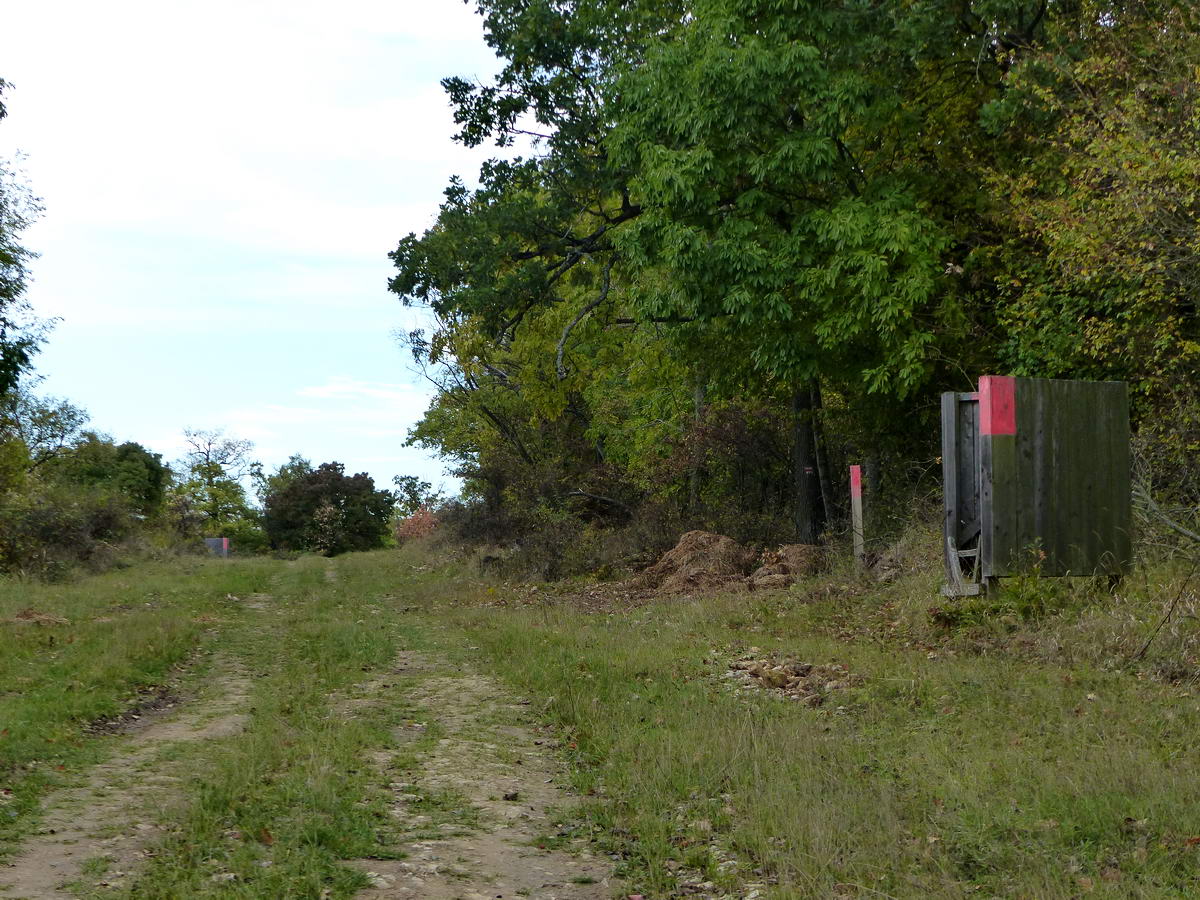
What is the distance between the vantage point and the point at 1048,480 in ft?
39.5

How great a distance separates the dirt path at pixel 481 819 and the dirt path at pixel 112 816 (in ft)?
4.24

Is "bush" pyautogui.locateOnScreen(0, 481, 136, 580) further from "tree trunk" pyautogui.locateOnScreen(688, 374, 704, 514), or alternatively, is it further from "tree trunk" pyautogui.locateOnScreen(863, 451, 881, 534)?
"tree trunk" pyautogui.locateOnScreen(863, 451, 881, 534)

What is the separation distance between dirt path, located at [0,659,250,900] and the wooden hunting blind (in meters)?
8.09

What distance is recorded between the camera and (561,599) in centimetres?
1939

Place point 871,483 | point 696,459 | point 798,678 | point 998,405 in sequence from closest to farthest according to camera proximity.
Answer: point 798,678 < point 998,405 < point 871,483 < point 696,459

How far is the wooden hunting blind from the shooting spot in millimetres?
11859

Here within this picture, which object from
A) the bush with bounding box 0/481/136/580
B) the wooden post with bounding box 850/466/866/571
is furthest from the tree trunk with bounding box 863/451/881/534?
the bush with bounding box 0/481/136/580

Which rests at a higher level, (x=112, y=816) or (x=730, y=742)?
(x=730, y=742)

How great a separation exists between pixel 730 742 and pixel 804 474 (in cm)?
1457

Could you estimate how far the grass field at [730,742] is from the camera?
5.16 metres

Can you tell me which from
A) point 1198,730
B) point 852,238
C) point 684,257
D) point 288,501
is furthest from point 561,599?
point 288,501

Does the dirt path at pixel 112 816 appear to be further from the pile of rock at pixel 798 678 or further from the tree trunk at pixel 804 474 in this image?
the tree trunk at pixel 804 474

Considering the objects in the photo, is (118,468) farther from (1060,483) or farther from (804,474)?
(1060,483)

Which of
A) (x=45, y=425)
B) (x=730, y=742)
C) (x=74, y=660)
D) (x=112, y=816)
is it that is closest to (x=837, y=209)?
(x=730, y=742)
